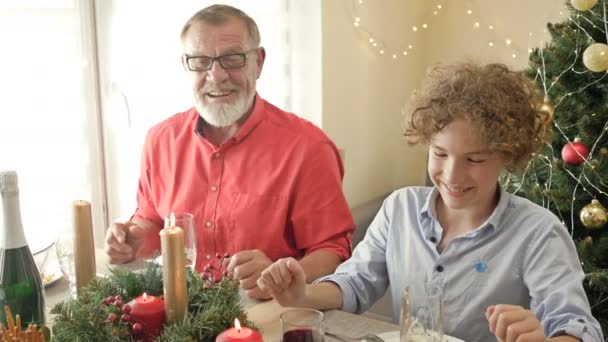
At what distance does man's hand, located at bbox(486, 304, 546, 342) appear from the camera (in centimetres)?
101

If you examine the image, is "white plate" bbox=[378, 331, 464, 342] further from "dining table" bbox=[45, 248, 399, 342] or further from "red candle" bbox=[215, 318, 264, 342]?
"red candle" bbox=[215, 318, 264, 342]

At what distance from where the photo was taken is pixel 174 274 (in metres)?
1.00

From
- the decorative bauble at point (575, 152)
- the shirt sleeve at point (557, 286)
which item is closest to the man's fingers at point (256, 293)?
the shirt sleeve at point (557, 286)

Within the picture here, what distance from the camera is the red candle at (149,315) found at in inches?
39.6

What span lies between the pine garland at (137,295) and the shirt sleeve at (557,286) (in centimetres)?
56

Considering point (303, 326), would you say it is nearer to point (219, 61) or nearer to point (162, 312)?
point (162, 312)

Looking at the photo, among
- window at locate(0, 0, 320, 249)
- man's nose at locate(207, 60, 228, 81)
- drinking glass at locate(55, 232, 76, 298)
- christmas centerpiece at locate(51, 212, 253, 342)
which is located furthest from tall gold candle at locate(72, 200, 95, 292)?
window at locate(0, 0, 320, 249)

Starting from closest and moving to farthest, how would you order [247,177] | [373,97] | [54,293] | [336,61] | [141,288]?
[141,288] < [54,293] < [247,177] < [336,61] < [373,97]

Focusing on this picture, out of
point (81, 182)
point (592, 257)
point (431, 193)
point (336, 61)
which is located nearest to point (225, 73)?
point (431, 193)

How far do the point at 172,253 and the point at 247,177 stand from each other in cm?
83

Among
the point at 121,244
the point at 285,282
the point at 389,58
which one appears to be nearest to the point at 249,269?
the point at 285,282

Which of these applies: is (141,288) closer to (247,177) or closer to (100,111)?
(247,177)

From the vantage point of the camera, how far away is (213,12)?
1842 millimetres

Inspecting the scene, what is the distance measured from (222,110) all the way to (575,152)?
112 cm
